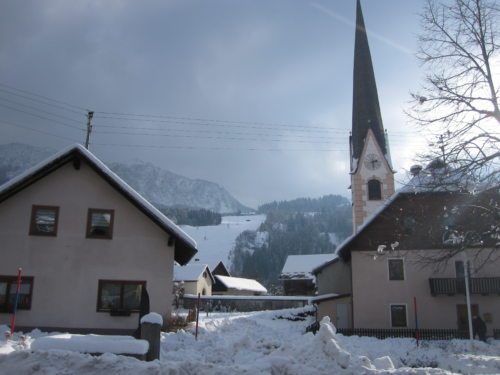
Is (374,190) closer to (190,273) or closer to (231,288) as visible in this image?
(190,273)

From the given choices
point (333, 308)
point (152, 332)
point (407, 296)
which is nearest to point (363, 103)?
point (333, 308)

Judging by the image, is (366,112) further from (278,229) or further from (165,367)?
(278,229)

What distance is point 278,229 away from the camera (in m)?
189

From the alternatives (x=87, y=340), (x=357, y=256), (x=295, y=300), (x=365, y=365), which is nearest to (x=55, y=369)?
(x=87, y=340)

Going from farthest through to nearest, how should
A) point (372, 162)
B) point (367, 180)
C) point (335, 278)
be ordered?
point (372, 162) → point (367, 180) → point (335, 278)

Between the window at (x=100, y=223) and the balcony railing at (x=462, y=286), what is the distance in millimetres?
18108

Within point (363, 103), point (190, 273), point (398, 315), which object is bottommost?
point (398, 315)

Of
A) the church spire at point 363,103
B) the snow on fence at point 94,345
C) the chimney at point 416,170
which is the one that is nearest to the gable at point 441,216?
the chimney at point 416,170

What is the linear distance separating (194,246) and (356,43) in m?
37.3

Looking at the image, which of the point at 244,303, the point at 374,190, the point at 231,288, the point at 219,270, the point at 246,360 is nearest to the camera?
the point at 246,360

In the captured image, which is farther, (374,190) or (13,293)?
(374,190)

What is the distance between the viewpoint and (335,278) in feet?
141

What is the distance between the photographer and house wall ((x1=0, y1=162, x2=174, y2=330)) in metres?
21.5

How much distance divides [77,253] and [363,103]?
117 feet
